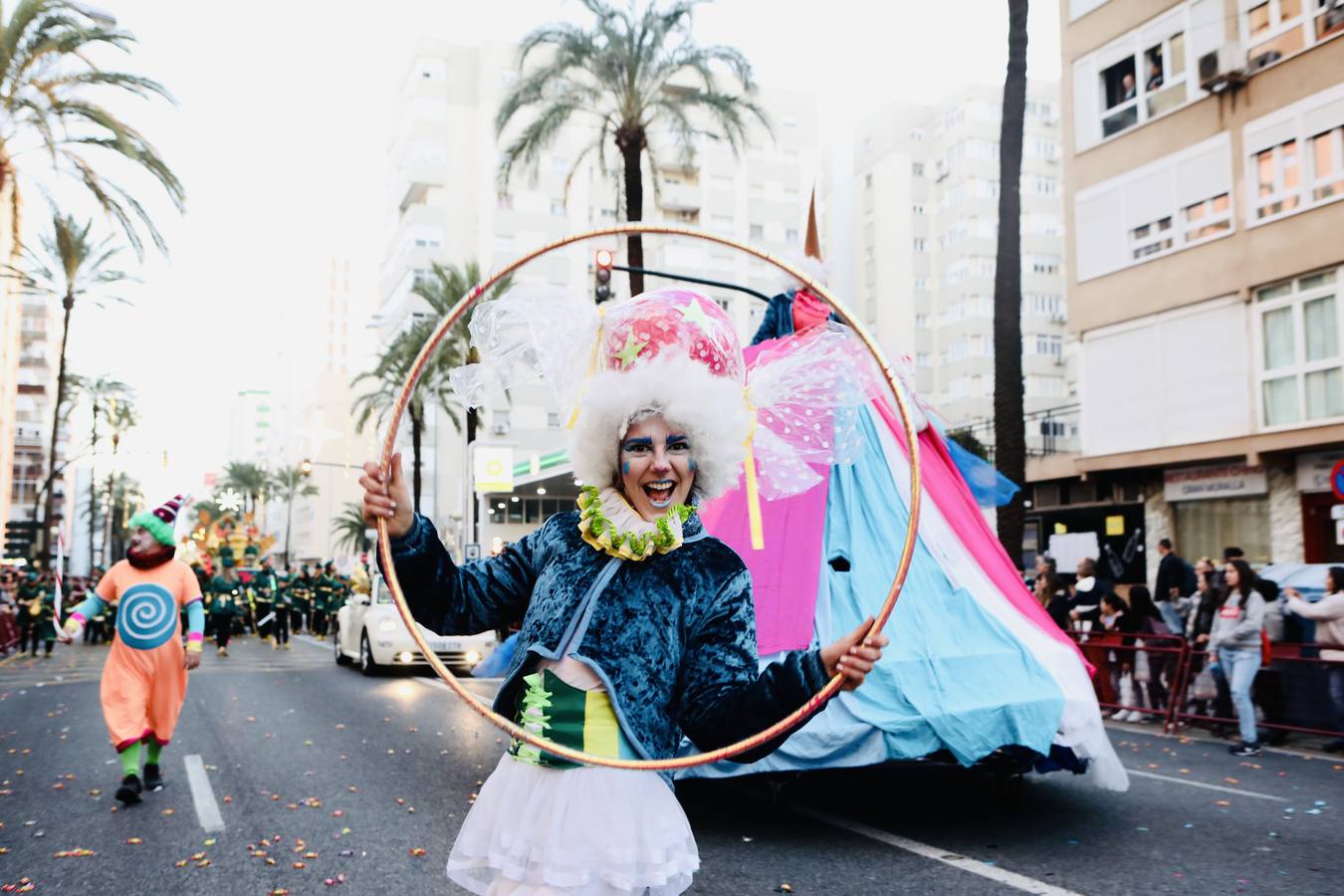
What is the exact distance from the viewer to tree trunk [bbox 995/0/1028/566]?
48.1 feet

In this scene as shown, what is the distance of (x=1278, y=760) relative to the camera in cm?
1005

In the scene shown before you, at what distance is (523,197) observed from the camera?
64.9 meters

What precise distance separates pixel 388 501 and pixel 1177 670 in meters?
11.4

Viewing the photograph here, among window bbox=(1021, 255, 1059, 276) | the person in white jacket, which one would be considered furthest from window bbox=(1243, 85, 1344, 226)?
window bbox=(1021, 255, 1059, 276)

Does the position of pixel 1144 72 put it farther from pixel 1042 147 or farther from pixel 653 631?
pixel 1042 147

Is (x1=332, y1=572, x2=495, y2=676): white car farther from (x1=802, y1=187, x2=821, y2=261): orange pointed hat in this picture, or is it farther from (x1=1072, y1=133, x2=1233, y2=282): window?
(x1=1072, y1=133, x2=1233, y2=282): window

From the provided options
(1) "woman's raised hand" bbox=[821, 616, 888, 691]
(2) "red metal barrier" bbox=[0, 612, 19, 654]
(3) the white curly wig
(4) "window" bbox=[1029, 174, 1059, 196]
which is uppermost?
(4) "window" bbox=[1029, 174, 1059, 196]

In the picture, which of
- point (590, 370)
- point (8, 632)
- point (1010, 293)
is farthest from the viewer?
point (8, 632)

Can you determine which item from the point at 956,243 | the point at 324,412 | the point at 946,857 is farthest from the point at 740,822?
the point at 324,412

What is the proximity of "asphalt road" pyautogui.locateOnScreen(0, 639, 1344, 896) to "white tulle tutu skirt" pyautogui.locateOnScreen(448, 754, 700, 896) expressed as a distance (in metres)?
2.94

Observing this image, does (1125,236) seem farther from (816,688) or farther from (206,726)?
(816,688)

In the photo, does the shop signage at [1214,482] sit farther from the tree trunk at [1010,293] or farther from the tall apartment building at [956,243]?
the tall apartment building at [956,243]

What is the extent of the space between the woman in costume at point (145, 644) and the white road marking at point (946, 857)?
4.38m

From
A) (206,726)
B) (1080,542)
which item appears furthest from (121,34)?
(1080,542)
